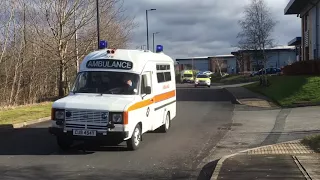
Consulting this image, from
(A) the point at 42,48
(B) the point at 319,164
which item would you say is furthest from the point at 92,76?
(A) the point at 42,48

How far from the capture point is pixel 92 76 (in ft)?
37.3

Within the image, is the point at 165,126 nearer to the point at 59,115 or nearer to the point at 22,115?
the point at 59,115

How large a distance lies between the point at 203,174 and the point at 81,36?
23384mm

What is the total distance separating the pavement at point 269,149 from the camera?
7.55 metres

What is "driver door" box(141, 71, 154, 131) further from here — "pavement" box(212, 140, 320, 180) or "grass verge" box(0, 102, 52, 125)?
"grass verge" box(0, 102, 52, 125)

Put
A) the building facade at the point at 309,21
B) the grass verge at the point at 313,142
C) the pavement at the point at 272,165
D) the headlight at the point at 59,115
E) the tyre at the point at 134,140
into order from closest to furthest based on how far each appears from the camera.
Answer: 1. the pavement at the point at 272,165
2. the grass verge at the point at 313,142
3. the headlight at the point at 59,115
4. the tyre at the point at 134,140
5. the building facade at the point at 309,21

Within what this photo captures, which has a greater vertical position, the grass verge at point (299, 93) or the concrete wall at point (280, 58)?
the concrete wall at point (280, 58)

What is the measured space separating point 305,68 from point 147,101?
2775cm

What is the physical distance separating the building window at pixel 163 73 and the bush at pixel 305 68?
2169 cm

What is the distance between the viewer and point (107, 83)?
36.8ft

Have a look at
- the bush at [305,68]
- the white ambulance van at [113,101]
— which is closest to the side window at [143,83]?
the white ambulance van at [113,101]

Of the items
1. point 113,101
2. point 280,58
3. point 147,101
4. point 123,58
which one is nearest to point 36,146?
point 113,101

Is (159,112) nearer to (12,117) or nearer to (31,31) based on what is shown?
(12,117)

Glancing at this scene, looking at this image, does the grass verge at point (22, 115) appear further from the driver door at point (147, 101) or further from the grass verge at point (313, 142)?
the grass verge at point (313, 142)
